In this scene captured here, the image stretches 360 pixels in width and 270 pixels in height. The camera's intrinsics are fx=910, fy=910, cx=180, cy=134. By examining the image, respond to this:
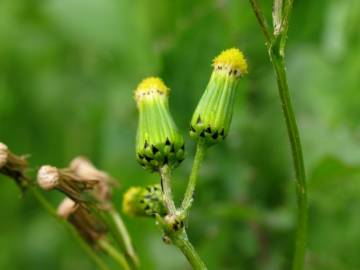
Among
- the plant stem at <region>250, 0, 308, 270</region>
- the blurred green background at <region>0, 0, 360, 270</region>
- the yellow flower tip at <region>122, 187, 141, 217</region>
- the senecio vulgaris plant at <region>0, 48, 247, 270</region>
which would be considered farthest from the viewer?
the blurred green background at <region>0, 0, 360, 270</region>

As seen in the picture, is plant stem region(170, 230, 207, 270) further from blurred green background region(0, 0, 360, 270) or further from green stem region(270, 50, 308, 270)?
blurred green background region(0, 0, 360, 270)

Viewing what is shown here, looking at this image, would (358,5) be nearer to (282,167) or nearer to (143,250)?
(282,167)

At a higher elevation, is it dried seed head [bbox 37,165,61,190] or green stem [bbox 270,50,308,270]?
green stem [bbox 270,50,308,270]

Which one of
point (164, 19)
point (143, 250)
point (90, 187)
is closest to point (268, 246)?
Answer: point (143, 250)

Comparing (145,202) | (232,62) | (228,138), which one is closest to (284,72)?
(232,62)

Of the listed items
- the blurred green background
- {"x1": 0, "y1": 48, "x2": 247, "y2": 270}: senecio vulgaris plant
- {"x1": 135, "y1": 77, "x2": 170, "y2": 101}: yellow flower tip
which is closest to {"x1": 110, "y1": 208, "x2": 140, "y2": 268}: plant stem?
{"x1": 0, "y1": 48, "x2": 247, "y2": 270}: senecio vulgaris plant

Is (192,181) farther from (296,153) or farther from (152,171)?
(296,153)
